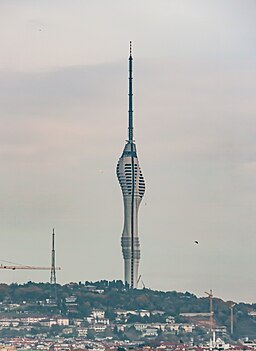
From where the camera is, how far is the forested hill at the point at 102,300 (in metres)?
120

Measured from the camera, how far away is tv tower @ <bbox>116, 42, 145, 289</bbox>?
128 metres

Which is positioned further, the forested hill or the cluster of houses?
the forested hill

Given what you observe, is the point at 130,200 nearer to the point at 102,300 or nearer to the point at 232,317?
the point at 102,300

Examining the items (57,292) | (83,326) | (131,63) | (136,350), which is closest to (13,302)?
(57,292)

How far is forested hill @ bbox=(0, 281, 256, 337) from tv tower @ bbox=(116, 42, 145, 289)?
1692mm

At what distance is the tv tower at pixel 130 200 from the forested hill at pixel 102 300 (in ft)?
5.55

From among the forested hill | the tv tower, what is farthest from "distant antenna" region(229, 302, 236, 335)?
the tv tower

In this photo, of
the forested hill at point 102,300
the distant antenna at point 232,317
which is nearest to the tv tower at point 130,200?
the forested hill at point 102,300

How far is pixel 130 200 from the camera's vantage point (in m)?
131

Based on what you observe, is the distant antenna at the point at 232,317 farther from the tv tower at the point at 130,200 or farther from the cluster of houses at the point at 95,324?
the tv tower at the point at 130,200

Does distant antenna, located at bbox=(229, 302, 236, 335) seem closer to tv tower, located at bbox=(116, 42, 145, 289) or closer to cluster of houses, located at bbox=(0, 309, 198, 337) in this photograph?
cluster of houses, located at bbox=(0, 309, 198, 337)

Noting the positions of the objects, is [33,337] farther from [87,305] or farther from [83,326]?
[87,305]

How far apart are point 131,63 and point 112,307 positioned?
18930mm

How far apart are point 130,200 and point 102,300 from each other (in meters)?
9.32
